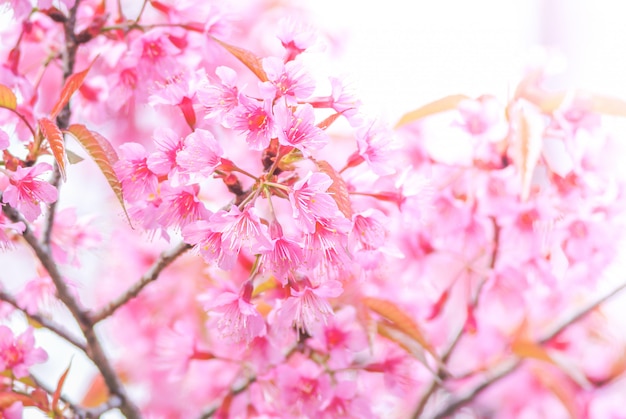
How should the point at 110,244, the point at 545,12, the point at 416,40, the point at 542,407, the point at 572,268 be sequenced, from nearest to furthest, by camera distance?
the point at 572,268 < the point at 110,244 < the point at 542,407 < the point at 416,40 < the point at 545,12

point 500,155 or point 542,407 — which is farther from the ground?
point 500,155

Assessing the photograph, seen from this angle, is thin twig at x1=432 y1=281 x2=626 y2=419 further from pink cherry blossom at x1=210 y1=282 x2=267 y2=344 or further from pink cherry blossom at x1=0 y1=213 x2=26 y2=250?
pink cherry blossom at x1=0 y1=213 x2=26 y2=250

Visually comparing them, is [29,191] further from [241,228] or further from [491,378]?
[491,378]

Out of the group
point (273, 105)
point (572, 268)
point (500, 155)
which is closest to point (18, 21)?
point (273, 105)

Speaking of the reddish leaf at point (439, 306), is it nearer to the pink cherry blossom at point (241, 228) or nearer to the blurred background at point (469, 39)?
the pink cherry blossom at point (241, 228)

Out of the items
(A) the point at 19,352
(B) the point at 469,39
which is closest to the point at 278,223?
(A) the point at 19,352

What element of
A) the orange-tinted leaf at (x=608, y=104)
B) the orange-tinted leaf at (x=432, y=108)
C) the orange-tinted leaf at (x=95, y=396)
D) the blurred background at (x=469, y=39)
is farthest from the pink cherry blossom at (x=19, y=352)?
the blurred background at (x=469, y=39)

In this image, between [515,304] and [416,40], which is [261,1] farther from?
[416,40]

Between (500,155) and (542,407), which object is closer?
(500,155)
